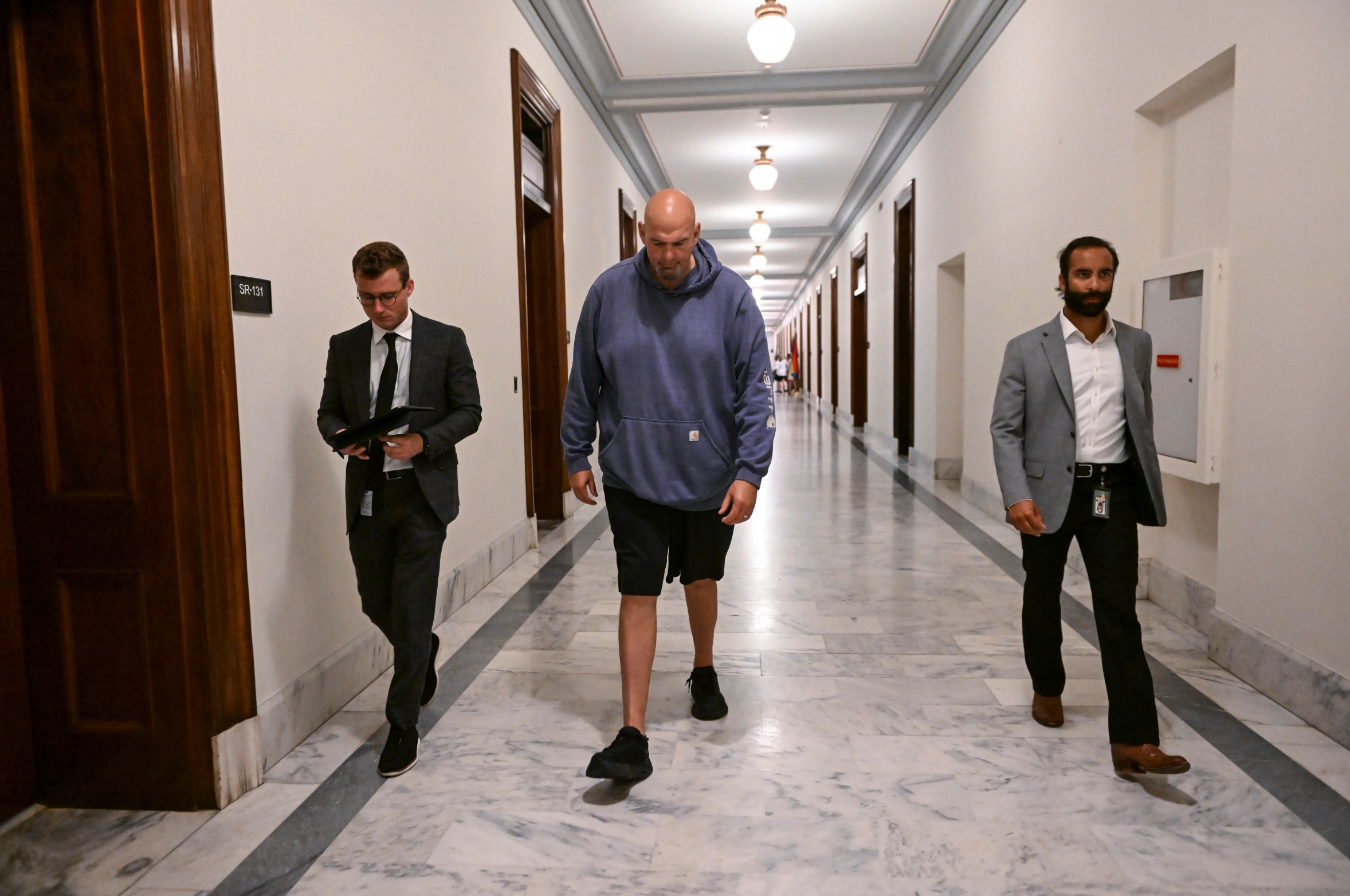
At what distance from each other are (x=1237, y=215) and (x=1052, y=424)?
1.34m

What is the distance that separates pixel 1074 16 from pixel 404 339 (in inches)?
170

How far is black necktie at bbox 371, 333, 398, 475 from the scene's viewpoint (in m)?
2.75

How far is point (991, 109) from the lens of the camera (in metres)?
6.85

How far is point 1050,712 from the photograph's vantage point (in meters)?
2.99

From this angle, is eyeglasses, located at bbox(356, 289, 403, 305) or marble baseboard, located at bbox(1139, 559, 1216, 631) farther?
marble baseboard, located at bbox(1139, 559, 1216, 631)

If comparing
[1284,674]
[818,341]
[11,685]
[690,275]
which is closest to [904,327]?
[1284,674]

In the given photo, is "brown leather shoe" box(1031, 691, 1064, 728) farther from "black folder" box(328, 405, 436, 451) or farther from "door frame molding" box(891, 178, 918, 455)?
"door frame molding" box(891, 178, 918, 455)

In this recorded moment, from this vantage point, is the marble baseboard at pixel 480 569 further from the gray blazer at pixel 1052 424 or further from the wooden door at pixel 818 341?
the wooden door at pixel 818 341

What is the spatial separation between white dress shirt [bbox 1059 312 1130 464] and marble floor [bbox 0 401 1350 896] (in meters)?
0.93

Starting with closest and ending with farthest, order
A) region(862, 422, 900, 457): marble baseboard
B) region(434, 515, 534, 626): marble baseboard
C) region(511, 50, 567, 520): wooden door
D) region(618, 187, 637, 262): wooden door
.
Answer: region(434, 515, 534, 626): marble baseboard → region(511, 50, 567, 520): wooden door → region(618, 187, 637, 262): wooden door → region(862, 422, 900, 457): marble baseboard

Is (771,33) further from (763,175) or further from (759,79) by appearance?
(763,175)

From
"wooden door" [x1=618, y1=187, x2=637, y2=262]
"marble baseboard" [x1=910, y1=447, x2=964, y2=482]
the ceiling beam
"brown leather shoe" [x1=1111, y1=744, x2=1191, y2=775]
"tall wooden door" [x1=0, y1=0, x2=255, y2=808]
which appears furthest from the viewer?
the ceiling beam

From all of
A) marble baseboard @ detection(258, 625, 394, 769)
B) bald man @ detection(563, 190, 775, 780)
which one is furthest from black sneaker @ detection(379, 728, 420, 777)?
bald man @ detection(563, 190, 775, 780)

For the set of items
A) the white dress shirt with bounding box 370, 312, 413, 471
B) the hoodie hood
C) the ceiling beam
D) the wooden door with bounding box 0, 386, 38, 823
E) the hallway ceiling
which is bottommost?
the wooden door with bounding box 0, 386, 38, 823
